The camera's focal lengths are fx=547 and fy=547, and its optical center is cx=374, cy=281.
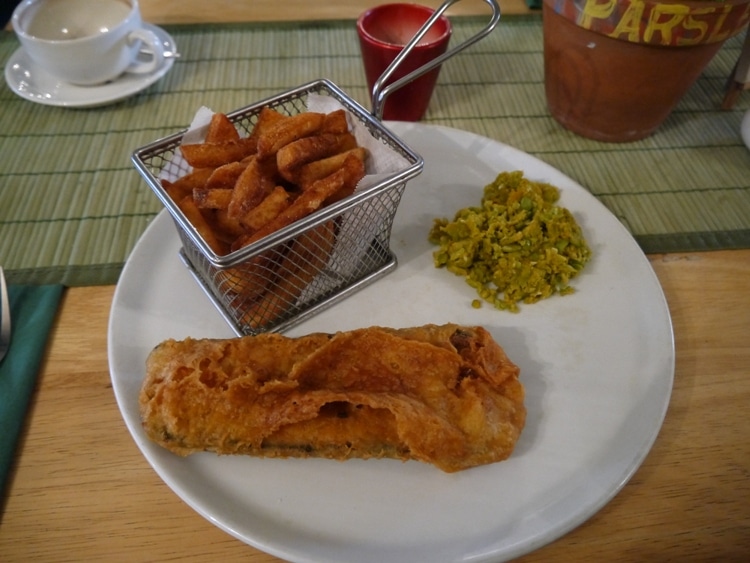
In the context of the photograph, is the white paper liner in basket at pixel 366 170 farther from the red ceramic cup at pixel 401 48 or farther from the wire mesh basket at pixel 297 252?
the red ceramic cup at pixel 401 48

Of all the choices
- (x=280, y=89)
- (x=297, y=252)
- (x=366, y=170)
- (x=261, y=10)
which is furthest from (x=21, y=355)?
(x=261, y=10)

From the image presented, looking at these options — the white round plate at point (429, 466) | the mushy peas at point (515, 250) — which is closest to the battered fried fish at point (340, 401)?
the white round plate at point (429, 466)

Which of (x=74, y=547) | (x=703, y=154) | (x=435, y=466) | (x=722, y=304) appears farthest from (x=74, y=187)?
(x=703, y=154)

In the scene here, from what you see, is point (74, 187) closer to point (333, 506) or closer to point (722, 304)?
point (333, 506)

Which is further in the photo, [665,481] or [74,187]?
[74,187]

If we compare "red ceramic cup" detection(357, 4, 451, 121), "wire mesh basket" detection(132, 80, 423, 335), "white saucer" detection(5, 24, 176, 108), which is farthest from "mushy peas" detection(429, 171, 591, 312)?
"white saucer" detection(5, 24, 176, 108)

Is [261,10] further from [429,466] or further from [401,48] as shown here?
[429,466]

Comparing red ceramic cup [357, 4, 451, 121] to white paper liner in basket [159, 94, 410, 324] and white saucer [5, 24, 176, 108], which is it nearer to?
white paper liner in basket [159, 94, 410, 324]
